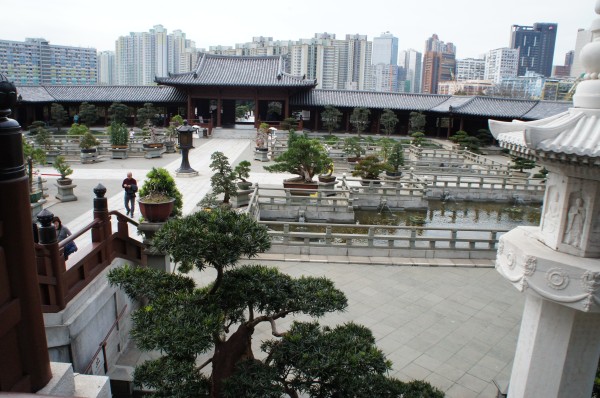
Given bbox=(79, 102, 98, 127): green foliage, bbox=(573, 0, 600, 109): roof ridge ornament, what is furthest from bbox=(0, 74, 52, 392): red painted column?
bbox=(79, 102, 98, 127): green foliage

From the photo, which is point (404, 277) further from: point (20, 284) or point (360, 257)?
point (20, 284)

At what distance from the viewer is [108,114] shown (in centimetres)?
4175

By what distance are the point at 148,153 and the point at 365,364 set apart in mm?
25649

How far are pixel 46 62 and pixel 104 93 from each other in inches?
3048

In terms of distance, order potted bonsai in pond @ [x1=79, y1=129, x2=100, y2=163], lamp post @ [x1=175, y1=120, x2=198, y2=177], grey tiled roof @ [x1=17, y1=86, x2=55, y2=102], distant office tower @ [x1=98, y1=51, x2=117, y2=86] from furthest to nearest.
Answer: distant office tower @ [x1=98, y1=51, x2=117, y2=86], grey tiled roof @ [x1=17, y1=86, x2=55, y2=102], potted bonsai in pond @ [x1=79, y1=129, x2=100, y2=163], lamp post @ [x1=175, y1=120, x2=198, y2=177]

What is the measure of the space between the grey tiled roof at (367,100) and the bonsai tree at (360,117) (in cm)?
210

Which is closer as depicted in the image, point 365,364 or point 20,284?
point 20,284

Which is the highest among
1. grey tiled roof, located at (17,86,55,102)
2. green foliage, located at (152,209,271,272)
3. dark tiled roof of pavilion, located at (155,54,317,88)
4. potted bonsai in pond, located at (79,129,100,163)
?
dark tiled roof of pavilion, located at (155,54,317,88)

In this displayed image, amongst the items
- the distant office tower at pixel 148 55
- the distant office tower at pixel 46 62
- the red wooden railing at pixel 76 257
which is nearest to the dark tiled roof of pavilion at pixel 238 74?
the red wooden railing at pixel 76 257

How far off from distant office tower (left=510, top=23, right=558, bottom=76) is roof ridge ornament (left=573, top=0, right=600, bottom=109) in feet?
580

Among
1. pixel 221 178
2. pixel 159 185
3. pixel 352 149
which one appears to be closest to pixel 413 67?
pixel 352 149

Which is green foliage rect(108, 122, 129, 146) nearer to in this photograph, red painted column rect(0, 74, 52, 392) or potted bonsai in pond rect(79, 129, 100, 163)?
potted bonsai in pond rect(79, 129, 100, 163)

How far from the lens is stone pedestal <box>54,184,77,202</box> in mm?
17312

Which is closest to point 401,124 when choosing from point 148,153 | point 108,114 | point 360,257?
point 148,153
